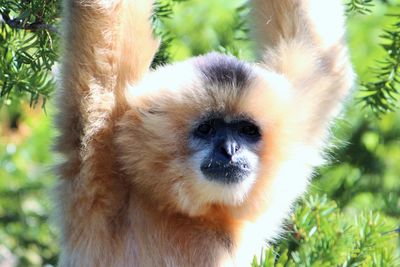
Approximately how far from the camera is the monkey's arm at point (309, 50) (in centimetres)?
593

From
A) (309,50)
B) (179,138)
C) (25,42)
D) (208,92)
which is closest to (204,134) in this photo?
(179,138)

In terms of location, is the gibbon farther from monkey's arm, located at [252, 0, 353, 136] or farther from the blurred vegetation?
the blurred vegetation

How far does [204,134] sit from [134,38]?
0.86 metres

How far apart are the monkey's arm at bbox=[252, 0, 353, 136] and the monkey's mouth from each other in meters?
0.73

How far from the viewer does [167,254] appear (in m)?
5.31

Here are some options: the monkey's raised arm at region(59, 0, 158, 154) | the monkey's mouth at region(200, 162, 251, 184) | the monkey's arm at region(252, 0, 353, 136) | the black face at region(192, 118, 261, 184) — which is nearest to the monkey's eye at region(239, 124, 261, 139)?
the black face at region(192, 118, 261, 184)

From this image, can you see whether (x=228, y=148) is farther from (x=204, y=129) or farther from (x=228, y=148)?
(x=204, y=129)

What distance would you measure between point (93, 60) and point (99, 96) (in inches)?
9.1

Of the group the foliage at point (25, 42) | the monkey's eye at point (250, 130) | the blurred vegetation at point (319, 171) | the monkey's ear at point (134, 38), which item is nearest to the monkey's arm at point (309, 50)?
the blurred vegetation at point (319, 171)

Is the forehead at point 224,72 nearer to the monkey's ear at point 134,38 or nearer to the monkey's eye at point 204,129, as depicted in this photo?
the monkey's eye at point 204,129

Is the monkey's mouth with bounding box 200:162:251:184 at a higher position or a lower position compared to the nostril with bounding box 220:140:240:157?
lower

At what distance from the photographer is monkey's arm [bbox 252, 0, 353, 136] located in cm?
593

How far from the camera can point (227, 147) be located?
215 inches

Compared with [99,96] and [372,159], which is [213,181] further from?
[372,159]
